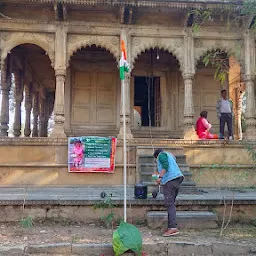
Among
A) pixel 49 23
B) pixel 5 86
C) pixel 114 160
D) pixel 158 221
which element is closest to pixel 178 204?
pixel 158 221

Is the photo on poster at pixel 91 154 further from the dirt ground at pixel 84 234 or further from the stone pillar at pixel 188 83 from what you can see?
the dirt ground at pixel 84 234

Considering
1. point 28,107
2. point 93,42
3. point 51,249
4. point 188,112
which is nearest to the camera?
point 51,249

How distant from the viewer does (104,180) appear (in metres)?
9.21

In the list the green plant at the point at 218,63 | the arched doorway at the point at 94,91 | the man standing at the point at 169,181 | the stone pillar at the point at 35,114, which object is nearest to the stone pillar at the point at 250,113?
the green plant at the point at 218,63

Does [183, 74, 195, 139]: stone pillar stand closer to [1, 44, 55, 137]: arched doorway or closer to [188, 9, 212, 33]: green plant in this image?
[188, 9, 212, 33]: green plant

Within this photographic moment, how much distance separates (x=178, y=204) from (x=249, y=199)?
4.57ft

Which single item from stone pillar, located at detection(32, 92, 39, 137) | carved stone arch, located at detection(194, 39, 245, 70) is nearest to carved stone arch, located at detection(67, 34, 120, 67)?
carved stone arch, located at detection(194, 39, 245, 70)

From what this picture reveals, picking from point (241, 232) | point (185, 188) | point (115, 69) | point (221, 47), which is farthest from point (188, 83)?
point (241, 232)

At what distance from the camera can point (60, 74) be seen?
382 inches

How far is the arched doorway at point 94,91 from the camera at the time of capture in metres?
11.9

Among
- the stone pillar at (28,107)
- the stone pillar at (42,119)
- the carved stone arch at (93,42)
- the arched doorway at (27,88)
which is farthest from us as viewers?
the stone pillar at (42,119)

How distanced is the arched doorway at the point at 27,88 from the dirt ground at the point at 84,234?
5329 millimetres

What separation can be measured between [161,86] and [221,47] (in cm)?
280

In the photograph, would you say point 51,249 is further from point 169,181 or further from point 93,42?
point 93,42
